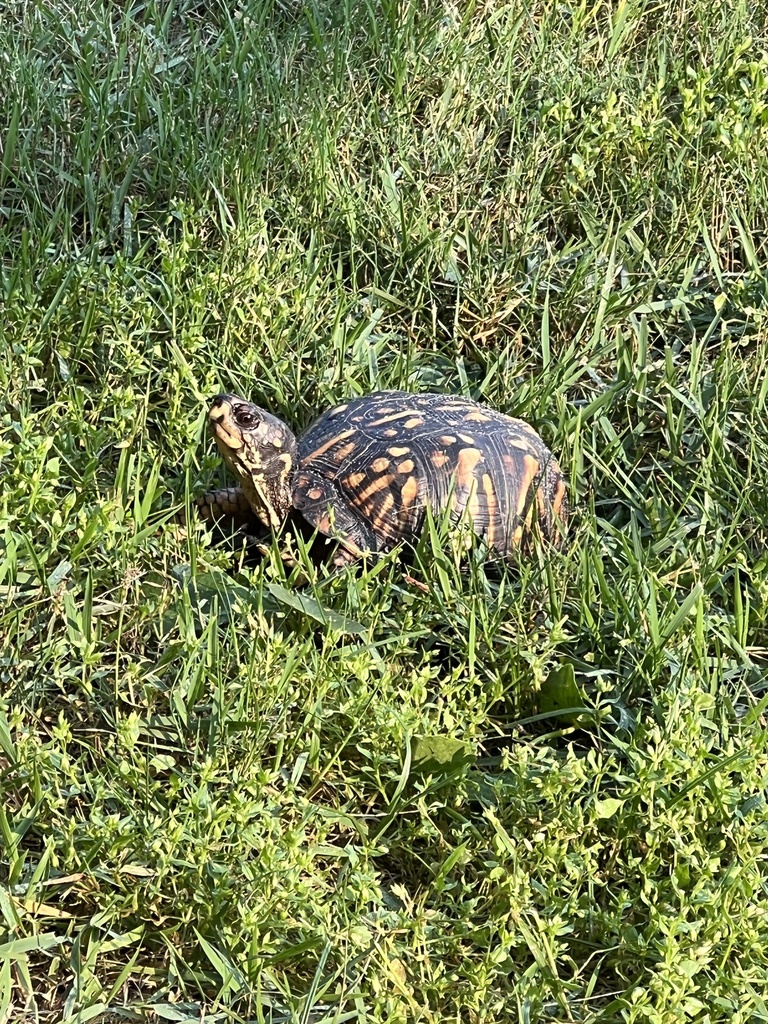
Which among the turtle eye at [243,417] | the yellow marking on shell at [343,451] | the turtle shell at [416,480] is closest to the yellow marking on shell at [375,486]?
the turtle shell at [416,480]

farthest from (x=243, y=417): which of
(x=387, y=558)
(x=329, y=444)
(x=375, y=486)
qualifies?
(x=387, y=558)

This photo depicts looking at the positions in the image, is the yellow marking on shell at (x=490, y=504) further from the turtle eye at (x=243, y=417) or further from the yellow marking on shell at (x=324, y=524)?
the turtle eye at (x=243, y=417)

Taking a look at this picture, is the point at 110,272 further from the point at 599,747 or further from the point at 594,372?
the point at 599,747

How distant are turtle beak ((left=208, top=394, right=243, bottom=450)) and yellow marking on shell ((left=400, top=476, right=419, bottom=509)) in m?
0.45

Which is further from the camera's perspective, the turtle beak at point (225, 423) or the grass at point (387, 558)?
the turtle beak at point (225, 423)

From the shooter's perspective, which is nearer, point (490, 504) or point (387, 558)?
point (387, 558)

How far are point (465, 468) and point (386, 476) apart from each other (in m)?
0.21

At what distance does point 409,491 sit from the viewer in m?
2.97

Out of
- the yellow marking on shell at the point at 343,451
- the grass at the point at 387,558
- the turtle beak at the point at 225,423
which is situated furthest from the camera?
the yellow marking on shell at the point at 343,451

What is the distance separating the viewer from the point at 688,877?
229 centimetres

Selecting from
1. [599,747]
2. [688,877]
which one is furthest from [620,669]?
[688,877]

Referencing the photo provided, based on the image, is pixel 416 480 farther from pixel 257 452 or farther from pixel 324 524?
pixel 257 452

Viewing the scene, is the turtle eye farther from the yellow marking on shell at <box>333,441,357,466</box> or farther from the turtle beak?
the yellow marking on shell at <box>333,441,357,466</box>

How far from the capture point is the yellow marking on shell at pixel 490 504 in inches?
117
